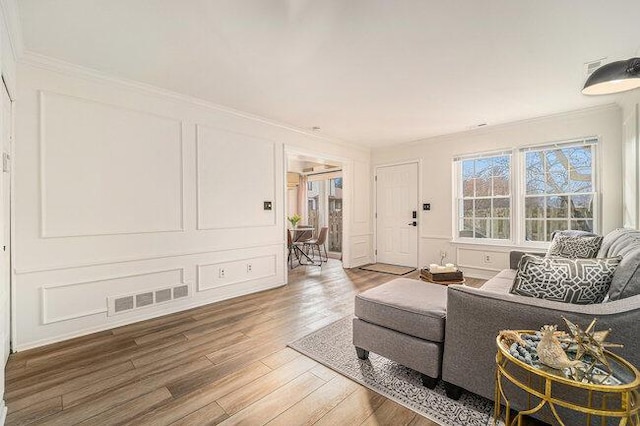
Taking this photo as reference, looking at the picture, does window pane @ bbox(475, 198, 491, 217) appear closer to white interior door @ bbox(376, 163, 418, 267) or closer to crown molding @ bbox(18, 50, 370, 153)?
white interior door @ bbox(376, 163, 418, 267)

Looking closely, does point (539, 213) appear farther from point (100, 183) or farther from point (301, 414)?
point (100, 183)

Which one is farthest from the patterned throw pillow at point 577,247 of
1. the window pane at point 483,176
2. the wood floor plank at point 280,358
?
the wood floor plank at point 280,358

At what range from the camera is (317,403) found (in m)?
1.73

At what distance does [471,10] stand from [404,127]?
264cm

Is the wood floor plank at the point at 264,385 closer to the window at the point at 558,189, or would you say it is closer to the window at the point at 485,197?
the window at the point at 485,197

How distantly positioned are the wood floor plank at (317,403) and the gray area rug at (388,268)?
11.1 ft

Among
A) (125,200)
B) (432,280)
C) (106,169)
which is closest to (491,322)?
(432,280)

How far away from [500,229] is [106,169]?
5353 mm

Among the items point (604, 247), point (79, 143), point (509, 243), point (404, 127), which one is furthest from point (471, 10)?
point (509, 243)

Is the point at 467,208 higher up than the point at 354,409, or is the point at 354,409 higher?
the point at 467,208

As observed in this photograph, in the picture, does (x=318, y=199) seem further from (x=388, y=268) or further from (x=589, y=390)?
(x=589, y=390)

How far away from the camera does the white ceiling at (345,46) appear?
1887mm

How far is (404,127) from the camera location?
4.51 metres

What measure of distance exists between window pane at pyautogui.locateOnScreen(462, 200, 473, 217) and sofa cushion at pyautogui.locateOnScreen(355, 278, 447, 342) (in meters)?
3.09
